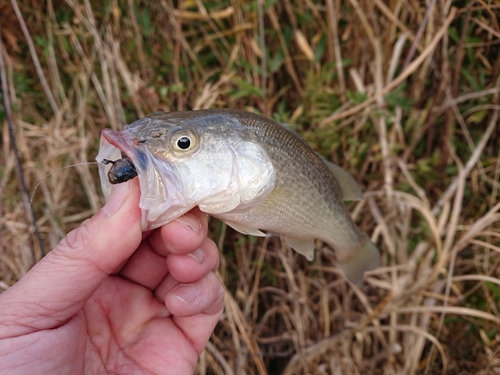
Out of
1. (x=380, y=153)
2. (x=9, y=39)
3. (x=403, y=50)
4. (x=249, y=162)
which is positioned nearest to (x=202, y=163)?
(x=249, y=162)

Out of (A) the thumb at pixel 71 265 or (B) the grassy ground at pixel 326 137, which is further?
(B) the grassy ground at pixel 326 137

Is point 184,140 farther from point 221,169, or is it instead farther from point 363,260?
point 363,260

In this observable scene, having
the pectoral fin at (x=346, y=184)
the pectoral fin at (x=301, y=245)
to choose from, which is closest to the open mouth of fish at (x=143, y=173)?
the pectoral fin at (x=301, y=245)

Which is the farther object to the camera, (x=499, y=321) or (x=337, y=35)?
(x=337, y=35)

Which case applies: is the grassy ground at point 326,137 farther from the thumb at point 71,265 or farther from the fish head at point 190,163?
the thumb at point 71,265

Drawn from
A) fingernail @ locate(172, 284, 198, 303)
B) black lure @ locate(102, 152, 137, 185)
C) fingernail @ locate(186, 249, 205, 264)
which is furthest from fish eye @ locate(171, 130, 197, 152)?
fingernail @ locate(172, 284, 198, 303)

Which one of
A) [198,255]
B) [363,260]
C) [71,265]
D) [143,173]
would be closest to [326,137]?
[363,260]

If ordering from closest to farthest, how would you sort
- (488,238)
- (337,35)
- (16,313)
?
(16,313)
(488,238)
(337,35)

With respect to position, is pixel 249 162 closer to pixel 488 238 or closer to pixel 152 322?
pixel 152 322
